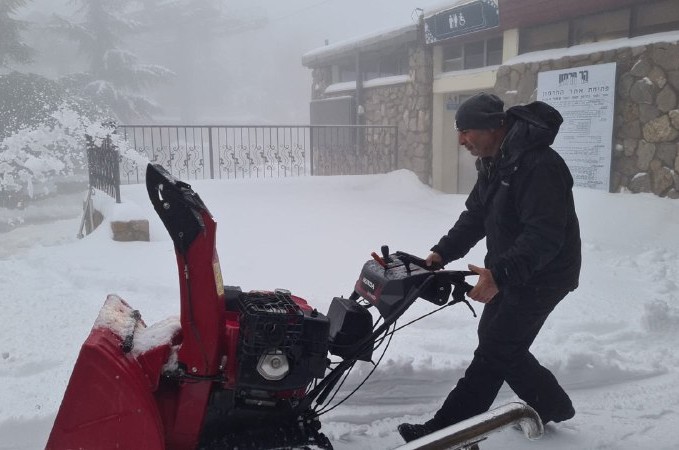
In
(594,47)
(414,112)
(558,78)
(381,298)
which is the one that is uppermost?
(594,47)

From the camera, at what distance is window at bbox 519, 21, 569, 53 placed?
848 centimetres

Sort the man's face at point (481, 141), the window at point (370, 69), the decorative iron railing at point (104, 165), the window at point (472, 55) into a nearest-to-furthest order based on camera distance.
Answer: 1. the man's face at point (481, 141)
2. the decorative iron railing at point (104, 165)
3. the window at point (472, 55)
4. the window at point (370, 69)

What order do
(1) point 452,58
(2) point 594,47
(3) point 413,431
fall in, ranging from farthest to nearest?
1. (1) point 452,58
2. (2) point 594,47
3. (3) point 413,431

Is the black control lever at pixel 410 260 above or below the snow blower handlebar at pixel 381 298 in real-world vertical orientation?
above

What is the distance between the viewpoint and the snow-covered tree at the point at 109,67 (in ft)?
87.0

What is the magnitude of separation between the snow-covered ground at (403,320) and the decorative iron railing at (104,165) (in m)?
0.49

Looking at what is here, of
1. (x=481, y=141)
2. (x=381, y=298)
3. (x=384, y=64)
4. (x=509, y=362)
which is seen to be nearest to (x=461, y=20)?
(x=384, y=64)

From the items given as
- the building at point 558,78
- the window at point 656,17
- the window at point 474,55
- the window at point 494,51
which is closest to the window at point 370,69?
the building at point 558,78

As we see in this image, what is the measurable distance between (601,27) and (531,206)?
697 centimetres

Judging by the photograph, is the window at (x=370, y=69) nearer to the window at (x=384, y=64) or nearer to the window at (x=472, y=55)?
the window at (x=384, y=64)

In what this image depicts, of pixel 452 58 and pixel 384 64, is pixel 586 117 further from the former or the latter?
pixel 384 64

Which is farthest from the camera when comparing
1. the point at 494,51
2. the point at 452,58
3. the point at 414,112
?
the point at 414,112

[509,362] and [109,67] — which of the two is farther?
[109,67]

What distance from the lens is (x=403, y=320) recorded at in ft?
14.2
